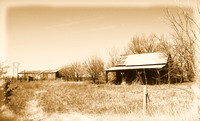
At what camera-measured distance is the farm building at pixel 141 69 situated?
22.2 metres

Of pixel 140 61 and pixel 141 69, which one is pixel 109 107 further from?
pixel 140 61

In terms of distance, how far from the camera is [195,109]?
11.7 feet

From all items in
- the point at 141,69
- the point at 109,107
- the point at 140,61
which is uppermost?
the point at 140,61

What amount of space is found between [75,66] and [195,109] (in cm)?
3857

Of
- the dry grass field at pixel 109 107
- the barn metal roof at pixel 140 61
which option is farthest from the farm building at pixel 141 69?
the dry grass field at pixel 109 107

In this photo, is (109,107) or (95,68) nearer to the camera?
(109,107)

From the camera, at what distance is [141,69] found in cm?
2236

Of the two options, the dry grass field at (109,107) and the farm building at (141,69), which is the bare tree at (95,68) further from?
the dry grass field at (109,107)

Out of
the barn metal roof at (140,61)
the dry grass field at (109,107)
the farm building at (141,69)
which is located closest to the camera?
the dry grass field at (109,107)

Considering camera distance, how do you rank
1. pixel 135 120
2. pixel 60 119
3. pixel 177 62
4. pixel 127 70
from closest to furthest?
pixel 177 62, pixel 135 120, pixel 60 119, pixel 127 70

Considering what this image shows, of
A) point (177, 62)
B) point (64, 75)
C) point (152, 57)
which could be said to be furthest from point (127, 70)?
point (64, 75)

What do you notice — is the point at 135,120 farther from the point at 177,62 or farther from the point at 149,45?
the point at 149,45

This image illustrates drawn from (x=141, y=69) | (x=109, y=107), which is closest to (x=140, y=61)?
(x=141, y=69)

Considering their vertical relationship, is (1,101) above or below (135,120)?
above
